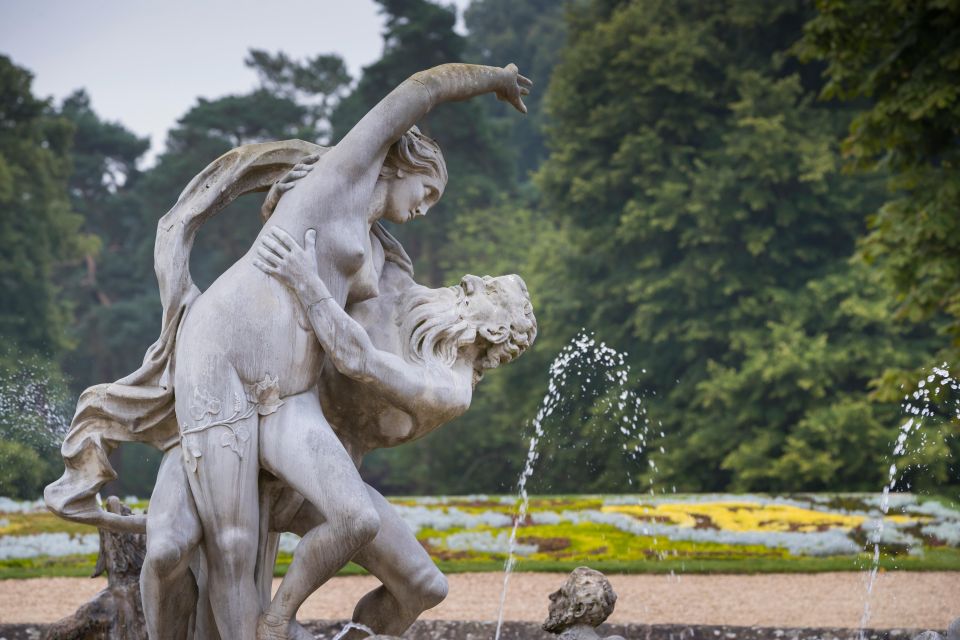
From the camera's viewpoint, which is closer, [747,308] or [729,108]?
[747,308]

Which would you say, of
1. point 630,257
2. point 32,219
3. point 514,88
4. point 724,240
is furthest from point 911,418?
point 32,219

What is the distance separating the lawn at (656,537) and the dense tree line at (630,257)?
105 inches

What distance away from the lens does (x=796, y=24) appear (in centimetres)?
2077

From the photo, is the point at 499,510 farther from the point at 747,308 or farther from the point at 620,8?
the point at 620,8

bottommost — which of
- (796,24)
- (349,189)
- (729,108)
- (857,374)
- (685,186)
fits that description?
(349,189)

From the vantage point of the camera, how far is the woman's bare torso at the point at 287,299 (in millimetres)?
3992

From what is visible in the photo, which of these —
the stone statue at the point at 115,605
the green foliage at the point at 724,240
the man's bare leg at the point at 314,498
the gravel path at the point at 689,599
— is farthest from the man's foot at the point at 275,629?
the green foliage at the point at 724,240

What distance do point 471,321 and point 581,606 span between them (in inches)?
44.8

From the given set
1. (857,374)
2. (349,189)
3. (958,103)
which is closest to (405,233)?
(857,374)

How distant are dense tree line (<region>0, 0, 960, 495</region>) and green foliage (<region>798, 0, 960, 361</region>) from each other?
403 centimetres

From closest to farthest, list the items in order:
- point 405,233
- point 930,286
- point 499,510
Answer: point 930,286 → point 499,510 → point 405,233

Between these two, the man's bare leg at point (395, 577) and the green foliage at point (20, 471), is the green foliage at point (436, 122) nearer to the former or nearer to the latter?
the green foliage at point (20, 471)

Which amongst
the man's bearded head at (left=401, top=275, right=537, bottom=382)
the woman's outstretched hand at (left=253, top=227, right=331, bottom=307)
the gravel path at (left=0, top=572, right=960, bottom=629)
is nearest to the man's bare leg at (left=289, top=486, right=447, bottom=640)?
the man's bearded head at (left=401, top=275, right=537, bottom=382)

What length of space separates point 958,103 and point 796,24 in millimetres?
9859
